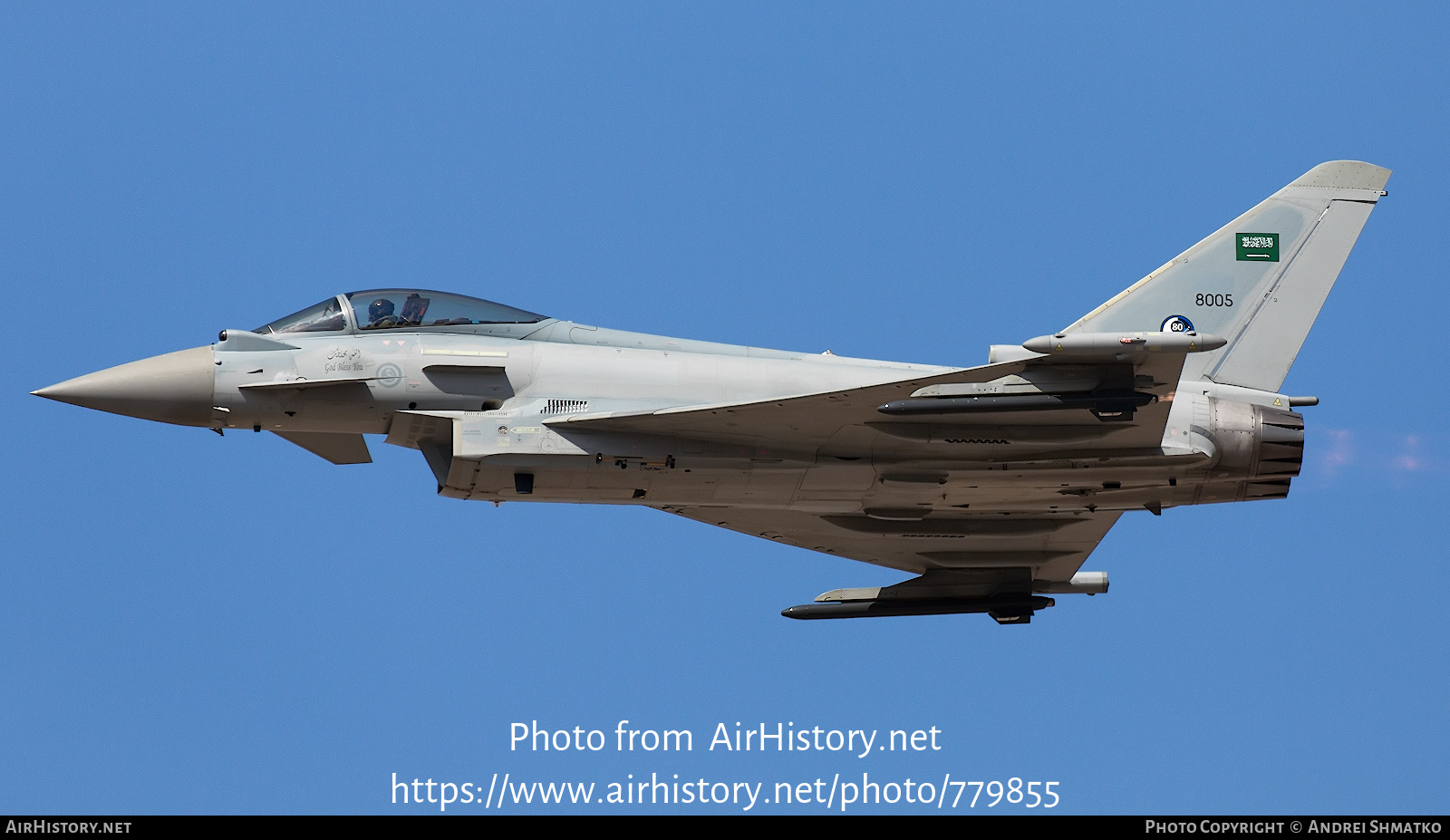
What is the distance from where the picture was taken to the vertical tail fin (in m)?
19.1

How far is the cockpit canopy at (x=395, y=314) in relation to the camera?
1802 cm

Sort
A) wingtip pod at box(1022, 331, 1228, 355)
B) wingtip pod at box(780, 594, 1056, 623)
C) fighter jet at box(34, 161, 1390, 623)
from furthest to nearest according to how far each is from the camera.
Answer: wingtip pod at box(780, 594, 1056, 623) < fighter jet at box(34, 161, 1390, 623) < wingtip pod at box(1022, 331, 1228, 355)

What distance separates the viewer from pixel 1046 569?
2191 centimetres

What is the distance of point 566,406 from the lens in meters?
17.5

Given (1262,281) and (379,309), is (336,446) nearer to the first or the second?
(379,309)

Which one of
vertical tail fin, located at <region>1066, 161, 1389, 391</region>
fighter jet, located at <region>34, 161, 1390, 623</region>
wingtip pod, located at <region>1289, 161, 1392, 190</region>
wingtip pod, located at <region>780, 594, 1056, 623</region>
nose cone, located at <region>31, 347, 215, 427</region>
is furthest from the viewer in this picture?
wingtip pod, located at <region>780, 594, 1056, 623</region>

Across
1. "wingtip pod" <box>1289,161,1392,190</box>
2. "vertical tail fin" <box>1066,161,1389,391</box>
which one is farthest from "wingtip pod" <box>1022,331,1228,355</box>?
"wingtip pod" <box>1289,161,1392,190</box>

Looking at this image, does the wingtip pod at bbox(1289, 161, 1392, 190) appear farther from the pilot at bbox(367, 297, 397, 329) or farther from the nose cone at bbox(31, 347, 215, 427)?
the nose cone at bbox(31, 347, 215, 427)

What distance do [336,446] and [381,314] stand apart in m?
1.86

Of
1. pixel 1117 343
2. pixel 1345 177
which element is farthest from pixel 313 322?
pixel 1345 177

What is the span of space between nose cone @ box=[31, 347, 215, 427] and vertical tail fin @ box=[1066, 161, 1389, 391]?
9959mm
